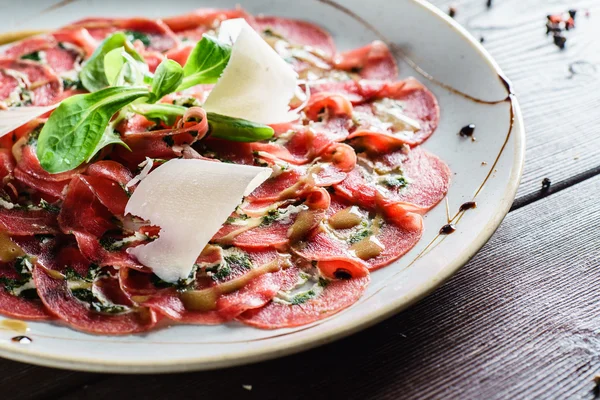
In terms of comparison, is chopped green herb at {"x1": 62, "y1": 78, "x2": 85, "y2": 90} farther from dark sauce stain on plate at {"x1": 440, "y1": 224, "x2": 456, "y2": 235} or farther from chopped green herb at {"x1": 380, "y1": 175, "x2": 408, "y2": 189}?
dark sauce stain on plate at {"x1": 440, "y1": 224, "x2": 456, "y2": 235}

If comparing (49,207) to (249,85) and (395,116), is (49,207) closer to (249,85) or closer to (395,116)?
(249,85)

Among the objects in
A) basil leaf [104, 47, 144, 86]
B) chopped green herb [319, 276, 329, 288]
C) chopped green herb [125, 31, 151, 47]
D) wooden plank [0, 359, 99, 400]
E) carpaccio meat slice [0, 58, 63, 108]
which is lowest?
wooden plank [0, 359, 99, 400]

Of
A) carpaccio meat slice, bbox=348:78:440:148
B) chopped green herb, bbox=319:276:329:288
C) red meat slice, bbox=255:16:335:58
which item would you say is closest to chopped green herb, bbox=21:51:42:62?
red meat slice, bbox=255:16:335:58

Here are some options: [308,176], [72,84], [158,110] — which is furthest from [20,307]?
[72,84]

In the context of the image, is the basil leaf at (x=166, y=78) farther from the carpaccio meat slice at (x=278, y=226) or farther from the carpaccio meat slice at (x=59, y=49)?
the carpaccio meat slice at (x=59, y=49)

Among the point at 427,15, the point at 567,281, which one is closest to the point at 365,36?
the point at 427,15

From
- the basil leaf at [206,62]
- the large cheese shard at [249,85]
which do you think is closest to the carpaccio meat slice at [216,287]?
the large cheese shard at [249,85]

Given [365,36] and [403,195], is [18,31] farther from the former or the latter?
[403,195]
